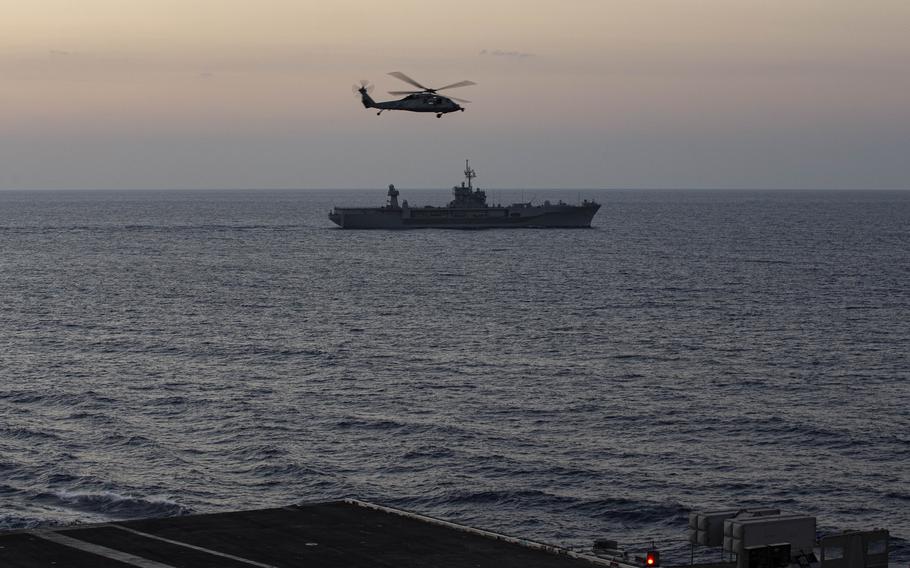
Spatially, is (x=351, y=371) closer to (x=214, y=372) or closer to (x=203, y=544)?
(x=214, y=372)

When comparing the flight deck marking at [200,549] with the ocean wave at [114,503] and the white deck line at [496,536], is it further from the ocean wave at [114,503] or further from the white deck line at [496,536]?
the ocean wave at [114,503]

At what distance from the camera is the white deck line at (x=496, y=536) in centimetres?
3494

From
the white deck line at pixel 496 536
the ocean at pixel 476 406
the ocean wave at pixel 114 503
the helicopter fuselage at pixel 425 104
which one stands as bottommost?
the ocean wave at pixel 114 503

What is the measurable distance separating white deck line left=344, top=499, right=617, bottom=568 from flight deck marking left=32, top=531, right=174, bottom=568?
31.4 feet

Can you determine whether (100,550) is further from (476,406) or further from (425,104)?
(425,104)

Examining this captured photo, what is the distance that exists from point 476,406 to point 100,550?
36.3 m

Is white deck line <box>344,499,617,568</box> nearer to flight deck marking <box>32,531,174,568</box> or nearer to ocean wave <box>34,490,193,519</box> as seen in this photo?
flight deck marking <box>32,531,174,568</box>

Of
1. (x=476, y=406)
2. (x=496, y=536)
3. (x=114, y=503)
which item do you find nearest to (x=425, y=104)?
(x=476, y=406)

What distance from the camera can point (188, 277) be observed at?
159 m

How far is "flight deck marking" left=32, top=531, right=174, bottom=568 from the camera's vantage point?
33406mm

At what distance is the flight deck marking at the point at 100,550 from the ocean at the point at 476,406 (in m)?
12.5

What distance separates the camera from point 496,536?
37531 millimetres

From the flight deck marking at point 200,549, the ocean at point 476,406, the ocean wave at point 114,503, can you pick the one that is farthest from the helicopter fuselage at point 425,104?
the flight deck marking at point 200,549

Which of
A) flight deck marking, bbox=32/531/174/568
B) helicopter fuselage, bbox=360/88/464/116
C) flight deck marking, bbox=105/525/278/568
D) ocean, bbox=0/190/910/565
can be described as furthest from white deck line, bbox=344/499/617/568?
helicopter fuselage, bbox=360/88/464/116
